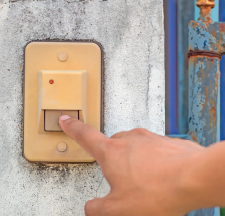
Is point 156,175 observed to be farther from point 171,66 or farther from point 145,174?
point 171,66

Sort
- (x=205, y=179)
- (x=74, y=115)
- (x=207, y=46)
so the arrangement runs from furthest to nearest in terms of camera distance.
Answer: (x=207, y=46) < (x=74, y=115) < (x=205, y=179)

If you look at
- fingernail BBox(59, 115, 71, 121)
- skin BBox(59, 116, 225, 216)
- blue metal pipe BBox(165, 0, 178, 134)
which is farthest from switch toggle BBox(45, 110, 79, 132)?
blue metal pipe BBox(165, 0, 178, 134)

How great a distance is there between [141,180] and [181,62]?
21.6 inches

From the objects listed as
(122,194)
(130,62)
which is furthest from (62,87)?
(122,194)

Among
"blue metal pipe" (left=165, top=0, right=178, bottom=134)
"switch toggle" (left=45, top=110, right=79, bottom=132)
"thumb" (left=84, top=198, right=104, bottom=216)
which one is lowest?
"thumb" (left=84, top=198, right=104, bottom=216)

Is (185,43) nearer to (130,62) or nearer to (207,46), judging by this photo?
(207,46)

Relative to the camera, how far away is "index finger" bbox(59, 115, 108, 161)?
0.27 metres

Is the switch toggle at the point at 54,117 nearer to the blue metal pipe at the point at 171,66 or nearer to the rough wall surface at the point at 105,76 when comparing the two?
the rough wall surface at the point at 105,76

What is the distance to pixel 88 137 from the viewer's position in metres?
0.30

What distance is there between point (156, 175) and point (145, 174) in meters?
0.01

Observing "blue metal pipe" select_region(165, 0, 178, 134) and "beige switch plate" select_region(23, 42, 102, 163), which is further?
"blue metal pipe" select_region(165, 0, 178, 134)

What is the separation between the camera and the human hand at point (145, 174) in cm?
18

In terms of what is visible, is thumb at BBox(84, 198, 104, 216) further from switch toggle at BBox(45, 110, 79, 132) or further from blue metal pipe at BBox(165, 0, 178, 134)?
blue metal pipe at BBox(165, 0, 178, 134)

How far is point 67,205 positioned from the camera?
0.53m
